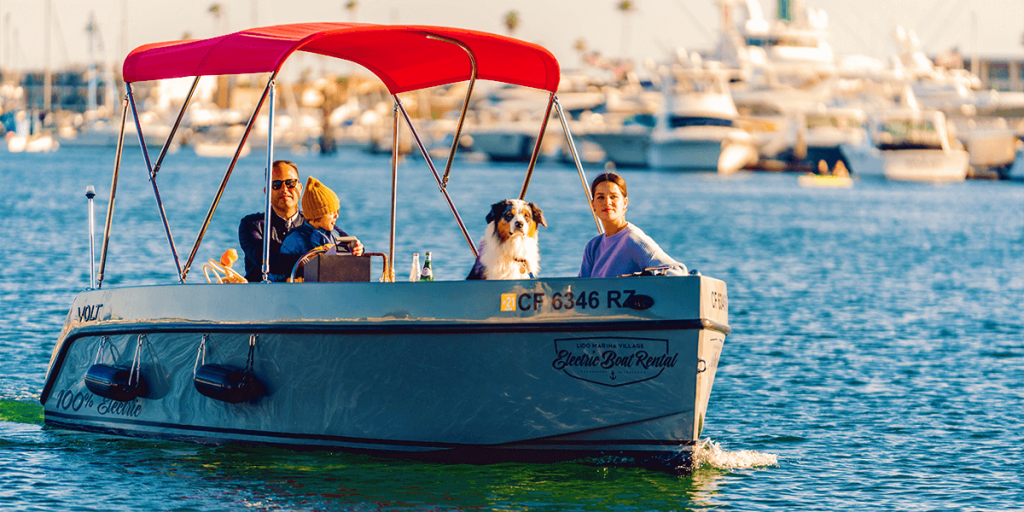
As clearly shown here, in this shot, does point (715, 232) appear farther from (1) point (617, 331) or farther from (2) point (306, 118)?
(2) point (306, 118)

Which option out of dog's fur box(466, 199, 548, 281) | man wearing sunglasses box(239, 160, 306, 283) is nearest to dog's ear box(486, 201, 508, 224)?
dog's fur box(466, 199, 548, 281)

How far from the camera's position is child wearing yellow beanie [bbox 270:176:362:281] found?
345 inches

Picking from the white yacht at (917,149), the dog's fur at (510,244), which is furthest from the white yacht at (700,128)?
the dog's fur at (510,244)

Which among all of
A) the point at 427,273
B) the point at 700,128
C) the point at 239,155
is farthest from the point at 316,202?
the point at 700,128

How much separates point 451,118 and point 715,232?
112 meters

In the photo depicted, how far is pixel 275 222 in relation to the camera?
9.20 m

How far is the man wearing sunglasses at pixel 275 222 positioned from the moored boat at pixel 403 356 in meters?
0.55

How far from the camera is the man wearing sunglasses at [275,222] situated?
358 inches

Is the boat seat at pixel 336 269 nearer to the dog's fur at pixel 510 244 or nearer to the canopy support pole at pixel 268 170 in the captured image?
the canopy support pole at pixel 268 170

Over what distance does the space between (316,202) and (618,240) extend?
217cm

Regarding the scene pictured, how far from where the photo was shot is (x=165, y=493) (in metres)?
8.07

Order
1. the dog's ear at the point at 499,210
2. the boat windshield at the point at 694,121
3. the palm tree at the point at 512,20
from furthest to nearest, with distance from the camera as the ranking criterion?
the palm tree at the point at 512,20
the boat windshield at the point at 694,121
the dog's ear at the point at 499,210

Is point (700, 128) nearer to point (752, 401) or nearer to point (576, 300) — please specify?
point (752, 401)

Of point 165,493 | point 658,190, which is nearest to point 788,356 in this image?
point 165,493
